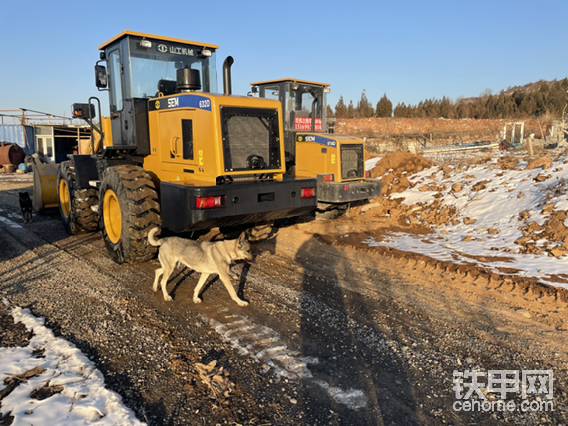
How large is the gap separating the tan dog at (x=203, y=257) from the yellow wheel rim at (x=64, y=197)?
484 centimetres

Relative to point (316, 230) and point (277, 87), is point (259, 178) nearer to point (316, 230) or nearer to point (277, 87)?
point (316, 230)

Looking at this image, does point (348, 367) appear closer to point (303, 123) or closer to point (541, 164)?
point (303, 123)

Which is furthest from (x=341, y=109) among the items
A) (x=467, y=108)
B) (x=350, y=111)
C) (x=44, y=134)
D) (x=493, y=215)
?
(x=493, y=215)

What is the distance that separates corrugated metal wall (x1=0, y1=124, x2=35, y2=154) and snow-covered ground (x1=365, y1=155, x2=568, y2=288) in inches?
1072

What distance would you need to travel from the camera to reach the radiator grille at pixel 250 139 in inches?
233

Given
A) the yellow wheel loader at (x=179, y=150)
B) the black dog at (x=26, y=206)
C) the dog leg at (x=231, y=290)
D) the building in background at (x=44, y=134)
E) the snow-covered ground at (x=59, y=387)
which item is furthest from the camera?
the building in background at (x=44, y=134)

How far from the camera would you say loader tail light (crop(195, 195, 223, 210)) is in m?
5.42

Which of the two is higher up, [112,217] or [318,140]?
[318,140]

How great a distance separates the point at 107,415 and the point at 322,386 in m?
1.60

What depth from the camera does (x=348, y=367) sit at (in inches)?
146

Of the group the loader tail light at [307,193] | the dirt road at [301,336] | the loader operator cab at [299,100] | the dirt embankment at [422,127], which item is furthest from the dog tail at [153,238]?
the dirt embankment at [422,127]

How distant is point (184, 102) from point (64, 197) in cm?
483

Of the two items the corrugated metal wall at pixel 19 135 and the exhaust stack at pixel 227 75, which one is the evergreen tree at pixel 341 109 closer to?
the corrugated metal wall at pixel 19 135

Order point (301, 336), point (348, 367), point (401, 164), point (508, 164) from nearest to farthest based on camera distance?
1. point (348, 367)
2. point (301, 336)
3. point (508, 164)
4. point (401, 164)
